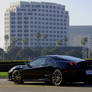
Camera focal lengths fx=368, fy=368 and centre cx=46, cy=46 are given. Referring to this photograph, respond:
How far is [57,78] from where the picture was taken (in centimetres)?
1260

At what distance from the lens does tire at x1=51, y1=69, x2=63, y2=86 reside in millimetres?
12531

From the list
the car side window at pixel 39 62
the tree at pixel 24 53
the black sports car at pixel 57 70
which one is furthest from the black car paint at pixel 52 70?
the tree at pixel 24 53

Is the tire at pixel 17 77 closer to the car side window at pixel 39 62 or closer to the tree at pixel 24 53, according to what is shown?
the car side window at pixel 39 62

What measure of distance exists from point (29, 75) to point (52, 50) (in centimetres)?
16194

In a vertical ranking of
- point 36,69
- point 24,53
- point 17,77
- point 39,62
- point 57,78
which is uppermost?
point 39,62

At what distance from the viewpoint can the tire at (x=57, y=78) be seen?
12531 millimetres

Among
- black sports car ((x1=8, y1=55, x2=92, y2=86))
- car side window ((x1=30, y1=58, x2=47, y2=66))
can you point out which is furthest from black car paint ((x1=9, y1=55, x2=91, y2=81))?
car side window ((x1=30, y1=58, x2=47, y2=66))

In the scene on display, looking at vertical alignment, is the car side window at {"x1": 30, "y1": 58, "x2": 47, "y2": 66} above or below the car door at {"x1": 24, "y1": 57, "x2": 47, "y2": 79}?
above

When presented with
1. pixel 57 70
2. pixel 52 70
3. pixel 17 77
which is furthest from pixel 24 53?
pixel 57 70

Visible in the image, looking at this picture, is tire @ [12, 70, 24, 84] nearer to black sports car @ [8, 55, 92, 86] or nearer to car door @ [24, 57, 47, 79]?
black sports car @ [8, 55, 92, 86]

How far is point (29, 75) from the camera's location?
13.7m

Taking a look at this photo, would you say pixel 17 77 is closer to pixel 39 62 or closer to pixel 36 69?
pixel 36 69

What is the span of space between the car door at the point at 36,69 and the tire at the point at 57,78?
65 cm

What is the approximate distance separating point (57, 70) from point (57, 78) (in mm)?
277
